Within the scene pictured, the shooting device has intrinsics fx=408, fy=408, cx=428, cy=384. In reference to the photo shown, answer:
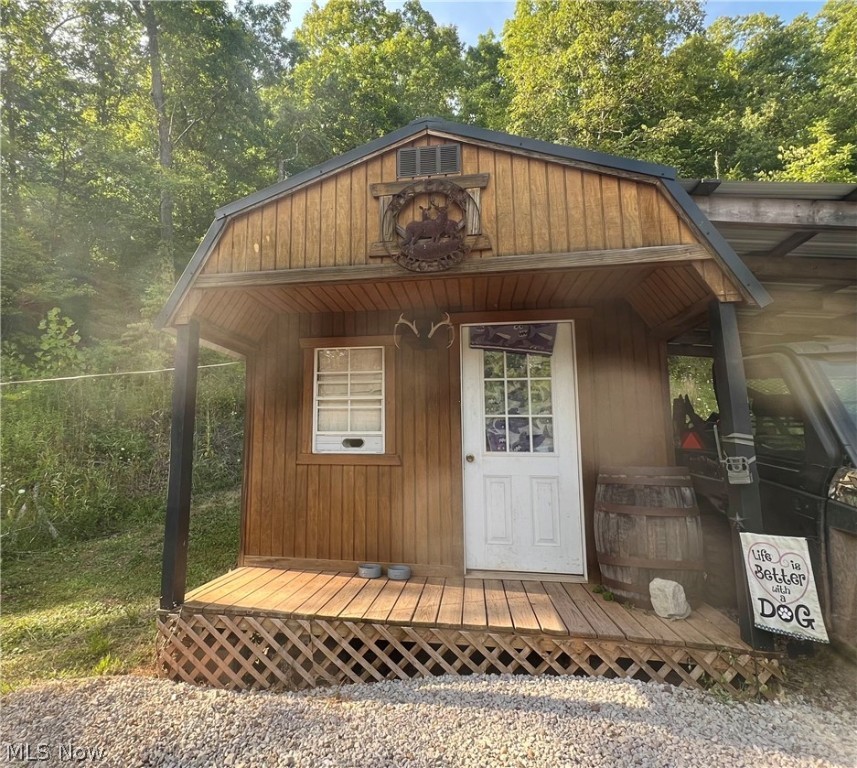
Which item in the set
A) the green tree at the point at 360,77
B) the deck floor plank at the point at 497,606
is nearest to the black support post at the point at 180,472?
the deck floor plank at the point at 497,606

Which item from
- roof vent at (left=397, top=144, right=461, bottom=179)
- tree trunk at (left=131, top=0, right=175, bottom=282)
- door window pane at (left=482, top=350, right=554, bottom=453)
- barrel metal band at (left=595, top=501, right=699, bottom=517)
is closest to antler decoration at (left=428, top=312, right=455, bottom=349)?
door window pane at (left=482, top=350, right=554, bottom=453)

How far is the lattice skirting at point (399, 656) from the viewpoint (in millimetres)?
2094

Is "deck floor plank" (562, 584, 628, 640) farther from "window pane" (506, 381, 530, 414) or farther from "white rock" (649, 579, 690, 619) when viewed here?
"window pane" (506, 381, 530, 414)

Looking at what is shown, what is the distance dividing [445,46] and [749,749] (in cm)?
1871

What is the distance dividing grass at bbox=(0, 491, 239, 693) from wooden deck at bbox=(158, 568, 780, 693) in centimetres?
52

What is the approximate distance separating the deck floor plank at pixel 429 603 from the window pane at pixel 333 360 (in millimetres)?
1904

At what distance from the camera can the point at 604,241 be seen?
2.31m

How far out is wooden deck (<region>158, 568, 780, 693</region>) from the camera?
83.6 inches

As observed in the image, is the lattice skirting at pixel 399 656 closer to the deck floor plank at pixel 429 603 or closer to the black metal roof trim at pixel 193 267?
the deck floor plank at pixel 429 603

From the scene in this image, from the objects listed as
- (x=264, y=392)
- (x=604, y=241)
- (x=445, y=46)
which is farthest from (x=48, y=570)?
(x=445, y=46)

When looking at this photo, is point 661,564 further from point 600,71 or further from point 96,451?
point 600,71

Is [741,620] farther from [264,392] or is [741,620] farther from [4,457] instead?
[4,457]

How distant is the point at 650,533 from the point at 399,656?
1.72 metres

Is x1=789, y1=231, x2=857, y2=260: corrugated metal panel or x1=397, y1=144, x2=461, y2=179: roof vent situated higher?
x1=397, y1=144, x2=461, y2=179: roof vent
